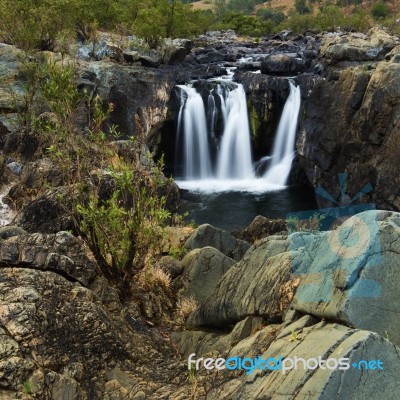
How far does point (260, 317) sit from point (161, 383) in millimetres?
1527

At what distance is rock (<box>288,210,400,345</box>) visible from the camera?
430cm

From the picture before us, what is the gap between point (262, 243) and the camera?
7527 millimetres

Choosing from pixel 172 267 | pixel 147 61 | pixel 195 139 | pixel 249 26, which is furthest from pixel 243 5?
pixel 172 267

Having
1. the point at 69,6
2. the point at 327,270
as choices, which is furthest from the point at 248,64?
the point at 327,270

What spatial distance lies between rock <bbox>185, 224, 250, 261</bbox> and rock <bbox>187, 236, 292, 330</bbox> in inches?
146

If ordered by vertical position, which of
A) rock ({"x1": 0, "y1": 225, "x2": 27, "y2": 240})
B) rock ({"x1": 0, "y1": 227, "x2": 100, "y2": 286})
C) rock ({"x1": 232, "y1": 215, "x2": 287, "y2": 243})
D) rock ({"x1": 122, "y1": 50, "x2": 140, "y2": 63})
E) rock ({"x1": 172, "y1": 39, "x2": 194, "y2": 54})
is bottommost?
rock ({"x1": 232, "y1": 215, "x2": 287, "y2": 243})

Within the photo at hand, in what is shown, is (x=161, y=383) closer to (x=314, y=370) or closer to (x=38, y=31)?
(x=314, y=370)

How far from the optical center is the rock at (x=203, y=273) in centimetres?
906

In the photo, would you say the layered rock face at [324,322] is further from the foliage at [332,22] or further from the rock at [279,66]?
the foliage at [332,22]

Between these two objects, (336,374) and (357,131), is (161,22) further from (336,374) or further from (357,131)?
(336,374)

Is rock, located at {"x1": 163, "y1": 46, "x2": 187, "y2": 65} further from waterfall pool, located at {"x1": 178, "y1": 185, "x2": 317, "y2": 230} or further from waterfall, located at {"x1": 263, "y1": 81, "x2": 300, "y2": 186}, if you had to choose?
waterfall pool, located at {"x1": 178, "y1": 185, "x2": 317, "y2": 230}

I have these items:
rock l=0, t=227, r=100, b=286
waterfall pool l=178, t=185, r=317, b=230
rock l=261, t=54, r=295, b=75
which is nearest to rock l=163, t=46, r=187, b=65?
rock l=261, t=54, r=295, b=75

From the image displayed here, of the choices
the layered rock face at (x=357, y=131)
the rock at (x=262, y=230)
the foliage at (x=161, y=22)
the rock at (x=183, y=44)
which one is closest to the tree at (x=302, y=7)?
the foliage at (x=161, y=22)

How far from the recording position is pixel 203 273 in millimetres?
9281
